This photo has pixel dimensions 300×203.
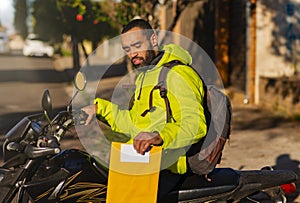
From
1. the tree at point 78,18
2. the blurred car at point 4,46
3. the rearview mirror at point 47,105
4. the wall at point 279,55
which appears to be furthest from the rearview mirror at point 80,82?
the blurred car at point 4,46

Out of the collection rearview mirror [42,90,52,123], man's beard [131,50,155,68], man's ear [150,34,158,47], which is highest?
man's ear [150,34,158,47]

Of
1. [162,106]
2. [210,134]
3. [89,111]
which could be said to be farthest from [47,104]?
[210,134]

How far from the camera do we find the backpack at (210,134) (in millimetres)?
3598

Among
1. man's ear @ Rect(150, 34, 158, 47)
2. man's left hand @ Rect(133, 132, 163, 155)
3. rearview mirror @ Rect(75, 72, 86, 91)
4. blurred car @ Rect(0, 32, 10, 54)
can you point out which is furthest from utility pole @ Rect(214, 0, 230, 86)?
blurred car @ Rect(0, 32, 10, 54)

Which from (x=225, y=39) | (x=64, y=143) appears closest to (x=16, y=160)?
(x=64, y=143)

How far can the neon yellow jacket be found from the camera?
3.29 meters

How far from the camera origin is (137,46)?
141 inches

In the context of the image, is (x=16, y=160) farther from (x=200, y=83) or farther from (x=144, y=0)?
(x=144, y=0)

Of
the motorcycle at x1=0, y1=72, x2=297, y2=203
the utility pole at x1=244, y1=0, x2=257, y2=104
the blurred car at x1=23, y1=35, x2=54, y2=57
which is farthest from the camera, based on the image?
the blurred car at x1=23, y1=35, x2=54, y2=57

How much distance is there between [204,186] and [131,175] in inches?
27.6

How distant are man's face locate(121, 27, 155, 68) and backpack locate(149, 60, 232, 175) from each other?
5.8 inches

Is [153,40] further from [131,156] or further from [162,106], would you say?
[131,156]

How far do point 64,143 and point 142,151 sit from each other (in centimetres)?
484

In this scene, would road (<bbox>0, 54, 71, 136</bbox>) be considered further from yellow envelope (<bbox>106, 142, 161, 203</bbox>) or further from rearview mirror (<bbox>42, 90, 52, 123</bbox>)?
yellow envelope (<bbox>106, 142, 161, 203</bbox>)
